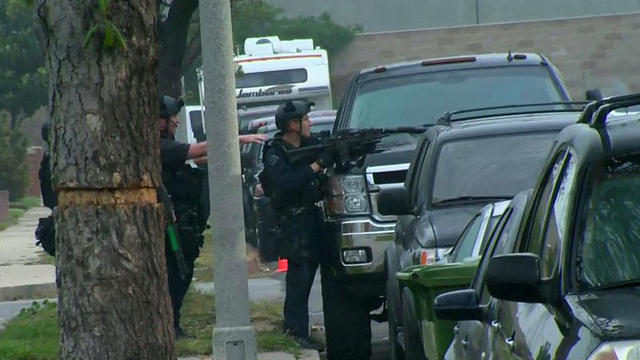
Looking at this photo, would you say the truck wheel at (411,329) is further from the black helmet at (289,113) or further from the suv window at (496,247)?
the black helmet at (289,113)

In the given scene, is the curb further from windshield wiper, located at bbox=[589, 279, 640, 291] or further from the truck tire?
windshield wiper, located at bbox=[589, 279, 640, 291]

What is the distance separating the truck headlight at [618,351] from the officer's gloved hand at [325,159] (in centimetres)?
754

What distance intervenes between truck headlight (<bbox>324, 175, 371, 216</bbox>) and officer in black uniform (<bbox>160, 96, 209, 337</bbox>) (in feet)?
3.27

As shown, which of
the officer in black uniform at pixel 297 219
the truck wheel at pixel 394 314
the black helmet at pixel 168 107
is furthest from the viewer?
the officer in black uniform at pixel 297 219

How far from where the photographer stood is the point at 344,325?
1098cm

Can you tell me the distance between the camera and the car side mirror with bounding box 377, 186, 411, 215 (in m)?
9.62

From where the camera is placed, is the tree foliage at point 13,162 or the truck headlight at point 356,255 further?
the tree foliage at point 13,162

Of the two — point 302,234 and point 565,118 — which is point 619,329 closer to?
point 565,118

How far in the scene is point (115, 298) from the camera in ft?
20.7

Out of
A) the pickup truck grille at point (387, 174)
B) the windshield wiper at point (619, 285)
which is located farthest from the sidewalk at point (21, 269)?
the windshield wiper at point (619, 285)

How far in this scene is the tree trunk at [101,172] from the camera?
6.25 m

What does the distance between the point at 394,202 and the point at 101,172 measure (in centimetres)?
363

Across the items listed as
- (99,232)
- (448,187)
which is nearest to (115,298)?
(99,232)

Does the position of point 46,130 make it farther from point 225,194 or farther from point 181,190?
point 181,190
